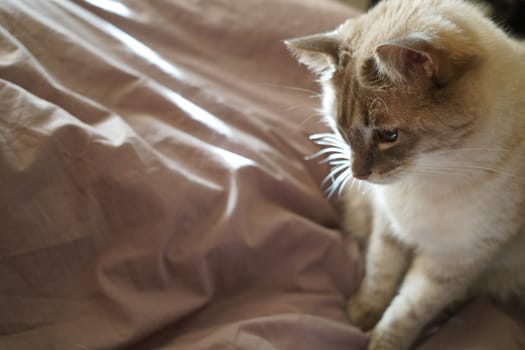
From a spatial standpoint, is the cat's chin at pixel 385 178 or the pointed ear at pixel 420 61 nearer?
the pointed ear at pixel 420 61

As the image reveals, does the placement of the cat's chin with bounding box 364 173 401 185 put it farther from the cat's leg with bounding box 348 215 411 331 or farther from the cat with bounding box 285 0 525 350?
the cat's leg with bounding box 348 215 411 331

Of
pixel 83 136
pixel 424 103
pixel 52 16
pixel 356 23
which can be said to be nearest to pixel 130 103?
pixel 83 136

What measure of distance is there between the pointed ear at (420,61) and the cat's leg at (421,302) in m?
0.48

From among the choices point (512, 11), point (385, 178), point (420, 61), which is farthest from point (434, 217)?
point (512, 11)

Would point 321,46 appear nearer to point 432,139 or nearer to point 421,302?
point 432,139

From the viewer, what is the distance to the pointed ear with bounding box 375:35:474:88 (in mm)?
717

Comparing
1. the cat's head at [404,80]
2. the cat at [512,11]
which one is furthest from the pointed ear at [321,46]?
the cat at [512,11]

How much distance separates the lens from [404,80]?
794 millimetres

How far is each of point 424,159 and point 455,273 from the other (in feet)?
1.09

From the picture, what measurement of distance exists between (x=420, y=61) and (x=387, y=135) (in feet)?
0.55

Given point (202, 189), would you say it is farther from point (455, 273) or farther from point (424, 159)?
point (455, 273)

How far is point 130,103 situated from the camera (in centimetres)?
107

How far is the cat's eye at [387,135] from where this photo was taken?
85cm

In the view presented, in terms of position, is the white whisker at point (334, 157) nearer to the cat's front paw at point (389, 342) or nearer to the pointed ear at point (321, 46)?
the pointed ear at point (321, 46)
